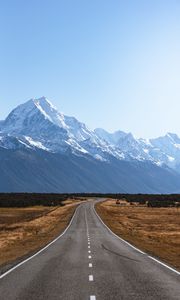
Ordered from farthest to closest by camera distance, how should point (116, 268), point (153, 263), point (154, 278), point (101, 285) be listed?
point (153, 263) → point (116, 268) → point (154, 278) → point (101, 285)

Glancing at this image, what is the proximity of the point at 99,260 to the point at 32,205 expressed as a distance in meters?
126

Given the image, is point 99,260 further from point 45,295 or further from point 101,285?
point 45,295

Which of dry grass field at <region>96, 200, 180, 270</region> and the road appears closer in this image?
the road

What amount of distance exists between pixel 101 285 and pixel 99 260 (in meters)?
10.6

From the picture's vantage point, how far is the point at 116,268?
26.7 meters

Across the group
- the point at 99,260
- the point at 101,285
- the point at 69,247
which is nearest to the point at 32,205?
the point at 69,247

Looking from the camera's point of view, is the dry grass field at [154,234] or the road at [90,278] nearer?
the road at [90,278]

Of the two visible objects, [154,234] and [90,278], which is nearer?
[90,278]

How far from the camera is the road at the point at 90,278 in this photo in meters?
18.4

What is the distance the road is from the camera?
725 inches

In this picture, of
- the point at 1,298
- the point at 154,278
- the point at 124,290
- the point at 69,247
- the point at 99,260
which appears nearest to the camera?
the point at 1,298

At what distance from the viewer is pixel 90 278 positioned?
74.9 ft

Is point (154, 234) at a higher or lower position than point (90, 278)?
higher

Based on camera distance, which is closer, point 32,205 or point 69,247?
point 69,247
